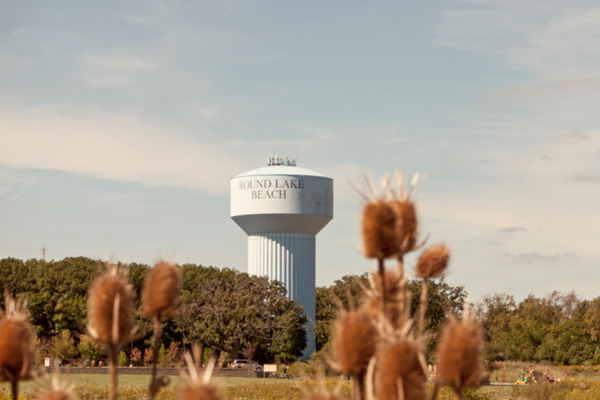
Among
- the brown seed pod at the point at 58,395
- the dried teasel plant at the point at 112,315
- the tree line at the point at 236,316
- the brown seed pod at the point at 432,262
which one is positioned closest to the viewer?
the brown seed pod at the point at 58,395

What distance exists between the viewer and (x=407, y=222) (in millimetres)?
5109

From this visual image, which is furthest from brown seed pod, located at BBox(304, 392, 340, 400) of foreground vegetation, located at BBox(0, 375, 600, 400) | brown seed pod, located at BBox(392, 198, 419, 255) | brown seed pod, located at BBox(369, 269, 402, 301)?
foreground vegetation, located at BBox(0, 375, 600, 400)

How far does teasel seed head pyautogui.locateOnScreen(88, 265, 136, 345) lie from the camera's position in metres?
4.98

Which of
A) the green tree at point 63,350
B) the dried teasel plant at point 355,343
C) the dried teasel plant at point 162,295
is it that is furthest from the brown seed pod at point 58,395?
the green tree at point 63,350

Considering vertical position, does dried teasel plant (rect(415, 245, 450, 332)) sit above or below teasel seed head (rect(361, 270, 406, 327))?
above

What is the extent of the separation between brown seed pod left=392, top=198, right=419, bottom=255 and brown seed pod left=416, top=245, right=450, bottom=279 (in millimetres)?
775

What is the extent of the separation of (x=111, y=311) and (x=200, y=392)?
1664 millimetres

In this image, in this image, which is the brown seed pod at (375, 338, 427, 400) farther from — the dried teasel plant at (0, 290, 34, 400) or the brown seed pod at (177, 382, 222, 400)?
the dried teasel plant at (0, 290, 34, 400)

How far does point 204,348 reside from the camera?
6256 centimetres

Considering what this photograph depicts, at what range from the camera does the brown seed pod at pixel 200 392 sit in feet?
11.7

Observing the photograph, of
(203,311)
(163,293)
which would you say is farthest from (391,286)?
(203,311)

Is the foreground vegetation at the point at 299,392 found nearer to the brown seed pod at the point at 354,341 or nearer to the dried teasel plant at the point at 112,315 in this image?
the dried teasel plant at the point at 112,315

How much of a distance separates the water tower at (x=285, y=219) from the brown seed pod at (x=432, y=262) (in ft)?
198

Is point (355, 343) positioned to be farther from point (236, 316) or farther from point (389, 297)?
point (236, 316)
